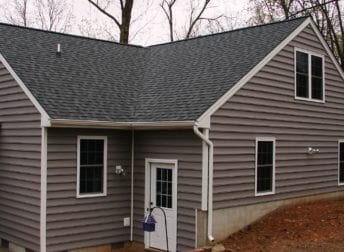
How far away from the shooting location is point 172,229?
39.0 ft

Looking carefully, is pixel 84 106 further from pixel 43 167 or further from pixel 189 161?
pixel 189 161

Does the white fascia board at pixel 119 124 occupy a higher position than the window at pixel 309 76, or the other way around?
the window at pixel 309 76

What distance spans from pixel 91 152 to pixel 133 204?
6.21 feet

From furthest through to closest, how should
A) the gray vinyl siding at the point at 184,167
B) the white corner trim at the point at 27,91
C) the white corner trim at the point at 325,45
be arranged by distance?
1. the white corner trim at the point at 325,45
2. the gray vinyl siding at the point at 184,167
3. the white corner trim at the point at 27,91

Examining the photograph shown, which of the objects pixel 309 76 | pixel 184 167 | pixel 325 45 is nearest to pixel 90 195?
pixel 184 167

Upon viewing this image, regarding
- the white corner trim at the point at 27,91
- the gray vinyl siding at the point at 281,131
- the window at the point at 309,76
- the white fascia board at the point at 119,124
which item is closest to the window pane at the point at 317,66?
the window at the point at 309,76

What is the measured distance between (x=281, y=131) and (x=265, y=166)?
1273mm

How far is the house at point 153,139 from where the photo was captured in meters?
11.4

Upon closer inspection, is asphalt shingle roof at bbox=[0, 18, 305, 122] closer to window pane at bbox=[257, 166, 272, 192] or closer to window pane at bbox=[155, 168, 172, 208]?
window pane at bbox=[155, 168, 172, 208]

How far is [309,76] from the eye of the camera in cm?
1519

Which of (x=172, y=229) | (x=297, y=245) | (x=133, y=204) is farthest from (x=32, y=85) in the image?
(x=297, y=245)

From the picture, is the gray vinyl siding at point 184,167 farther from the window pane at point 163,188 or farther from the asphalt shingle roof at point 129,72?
the asphalt shingle roof at point 129,72

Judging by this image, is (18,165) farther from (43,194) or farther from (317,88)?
(317,88)

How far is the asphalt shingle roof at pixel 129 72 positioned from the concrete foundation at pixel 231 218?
2.50 meters
